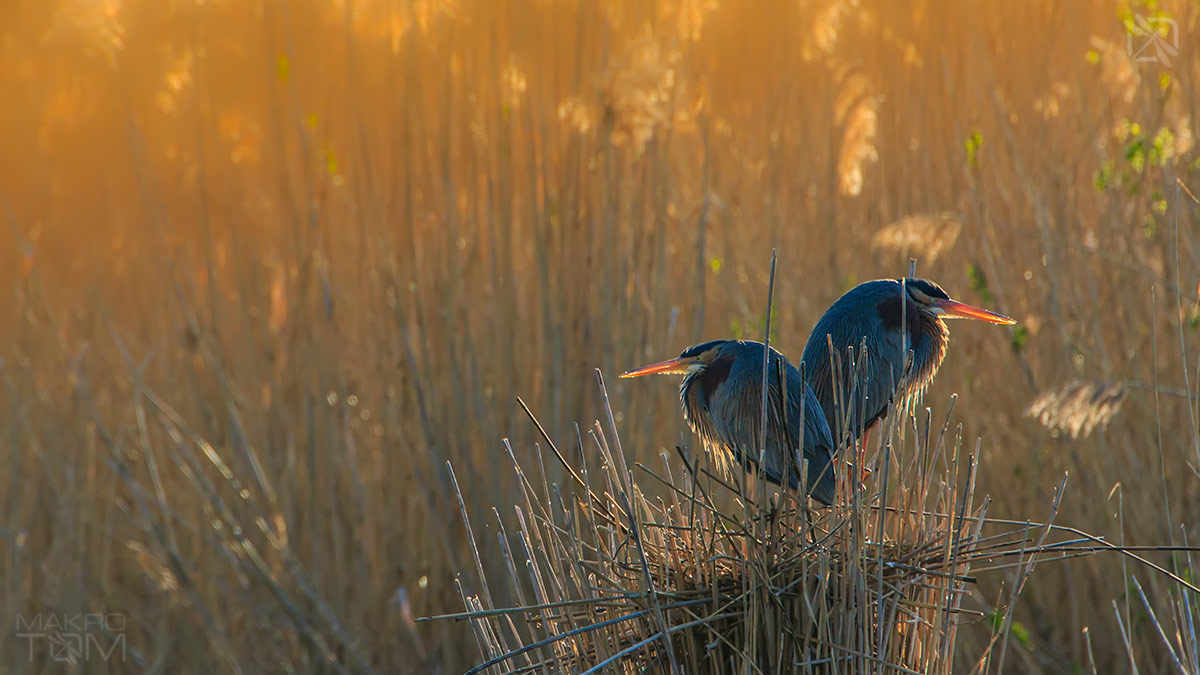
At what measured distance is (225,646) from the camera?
3.27 meters

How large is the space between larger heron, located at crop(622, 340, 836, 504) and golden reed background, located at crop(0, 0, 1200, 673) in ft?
3.09

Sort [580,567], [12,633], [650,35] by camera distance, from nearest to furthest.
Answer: [580,567]
[650,35]
[12,633]

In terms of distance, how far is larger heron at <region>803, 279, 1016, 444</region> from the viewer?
6.43 ft

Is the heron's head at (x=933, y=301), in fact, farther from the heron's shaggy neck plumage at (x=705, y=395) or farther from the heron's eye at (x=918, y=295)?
the heron's shaggy neck plumage at (x=705, y=395)

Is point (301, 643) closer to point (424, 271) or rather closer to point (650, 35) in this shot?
point (424, 271)

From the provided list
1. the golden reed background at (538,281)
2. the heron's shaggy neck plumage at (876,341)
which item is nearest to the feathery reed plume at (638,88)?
the golden reed background at (538,281)

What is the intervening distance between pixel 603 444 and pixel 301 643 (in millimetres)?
2314

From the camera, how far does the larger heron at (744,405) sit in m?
1.75

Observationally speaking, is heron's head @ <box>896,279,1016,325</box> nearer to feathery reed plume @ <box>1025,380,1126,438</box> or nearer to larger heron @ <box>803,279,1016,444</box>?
larger heron @ <box>803,279,1016,444</box>

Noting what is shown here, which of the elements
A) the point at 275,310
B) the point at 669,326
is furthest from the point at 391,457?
the point at 669,326

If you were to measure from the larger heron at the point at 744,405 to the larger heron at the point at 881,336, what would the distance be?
0.13 m

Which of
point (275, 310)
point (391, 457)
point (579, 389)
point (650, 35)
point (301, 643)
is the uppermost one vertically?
point (650, 35)

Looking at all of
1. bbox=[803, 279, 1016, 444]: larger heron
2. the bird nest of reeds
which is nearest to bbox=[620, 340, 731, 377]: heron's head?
bbox=[803, 279, 1016, 444]: larger heron

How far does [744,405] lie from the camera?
72.4 inches
